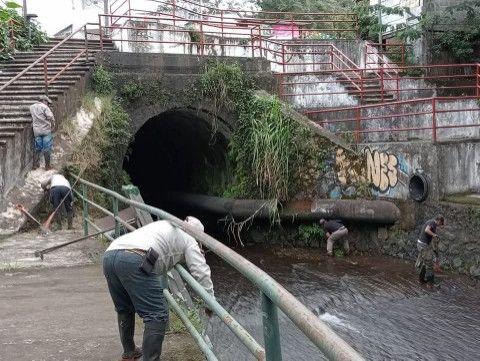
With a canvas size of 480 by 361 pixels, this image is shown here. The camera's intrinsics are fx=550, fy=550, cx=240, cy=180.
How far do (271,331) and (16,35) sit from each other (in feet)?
53.5

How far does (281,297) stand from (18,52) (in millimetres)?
→ 15480

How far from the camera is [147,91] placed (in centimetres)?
1377

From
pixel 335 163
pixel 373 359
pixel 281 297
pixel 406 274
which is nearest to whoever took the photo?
pixel 281 297

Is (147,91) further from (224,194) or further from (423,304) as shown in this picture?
(423,304)

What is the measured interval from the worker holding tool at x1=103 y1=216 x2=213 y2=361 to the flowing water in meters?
3.59

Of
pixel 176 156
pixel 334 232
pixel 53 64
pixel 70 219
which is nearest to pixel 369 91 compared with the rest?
pixel 334 232

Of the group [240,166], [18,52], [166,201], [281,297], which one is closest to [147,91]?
[240,166]

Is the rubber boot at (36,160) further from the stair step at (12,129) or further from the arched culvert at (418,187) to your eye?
the arched culvert at (418,187)

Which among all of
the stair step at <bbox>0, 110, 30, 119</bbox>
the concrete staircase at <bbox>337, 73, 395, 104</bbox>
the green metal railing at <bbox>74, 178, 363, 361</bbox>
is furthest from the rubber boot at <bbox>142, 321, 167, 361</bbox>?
the concrete staircase at <bbox>337, 73, 395, 104</bbox>

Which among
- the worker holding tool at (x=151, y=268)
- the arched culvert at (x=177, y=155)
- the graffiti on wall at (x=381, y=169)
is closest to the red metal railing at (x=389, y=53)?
the arched culvert at (x=177, y=155)

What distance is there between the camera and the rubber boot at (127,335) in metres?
3.82

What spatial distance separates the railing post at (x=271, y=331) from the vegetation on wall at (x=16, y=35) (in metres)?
14.8

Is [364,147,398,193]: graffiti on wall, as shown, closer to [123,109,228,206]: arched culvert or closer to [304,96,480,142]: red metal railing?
[304,96,480,142]: red metal railing

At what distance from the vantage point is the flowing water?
7.32 meters
